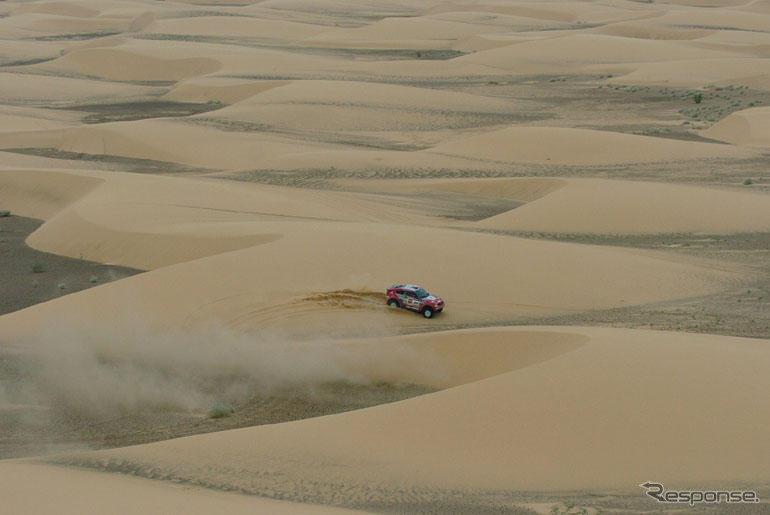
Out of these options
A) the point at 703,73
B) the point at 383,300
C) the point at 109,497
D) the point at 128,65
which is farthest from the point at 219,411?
the point at 128,65

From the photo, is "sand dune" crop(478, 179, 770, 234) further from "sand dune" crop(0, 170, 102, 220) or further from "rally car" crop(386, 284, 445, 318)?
"sand dune" crop(0, 170, 102, 220)

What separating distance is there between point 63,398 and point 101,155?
2635cm

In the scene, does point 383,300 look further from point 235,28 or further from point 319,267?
point 235,28

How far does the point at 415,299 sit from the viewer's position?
19031 mm

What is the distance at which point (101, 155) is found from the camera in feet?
133

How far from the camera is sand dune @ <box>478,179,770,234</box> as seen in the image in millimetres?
26828

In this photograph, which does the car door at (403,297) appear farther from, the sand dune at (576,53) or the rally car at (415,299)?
the sand dune at (576,53)

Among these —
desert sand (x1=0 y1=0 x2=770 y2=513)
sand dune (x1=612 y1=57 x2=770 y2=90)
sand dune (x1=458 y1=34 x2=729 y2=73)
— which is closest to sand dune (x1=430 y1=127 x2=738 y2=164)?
desert sand (x1=0 y1=0 x2=770 y2=513)

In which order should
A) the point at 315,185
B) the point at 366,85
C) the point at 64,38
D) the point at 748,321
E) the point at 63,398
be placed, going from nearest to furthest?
1. the point at 63,398
2. the point at 748,321
3. the point at 315,185
4. the point at 366,85
5. the point at 64,38

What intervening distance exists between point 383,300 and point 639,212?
10969 millimetres

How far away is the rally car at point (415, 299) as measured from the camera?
747 inches

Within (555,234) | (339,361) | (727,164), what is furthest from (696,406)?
(727,164)

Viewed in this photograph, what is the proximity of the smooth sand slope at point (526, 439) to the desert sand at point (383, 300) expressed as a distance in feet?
0.14

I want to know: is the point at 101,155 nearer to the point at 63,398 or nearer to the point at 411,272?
the point at 411,272
